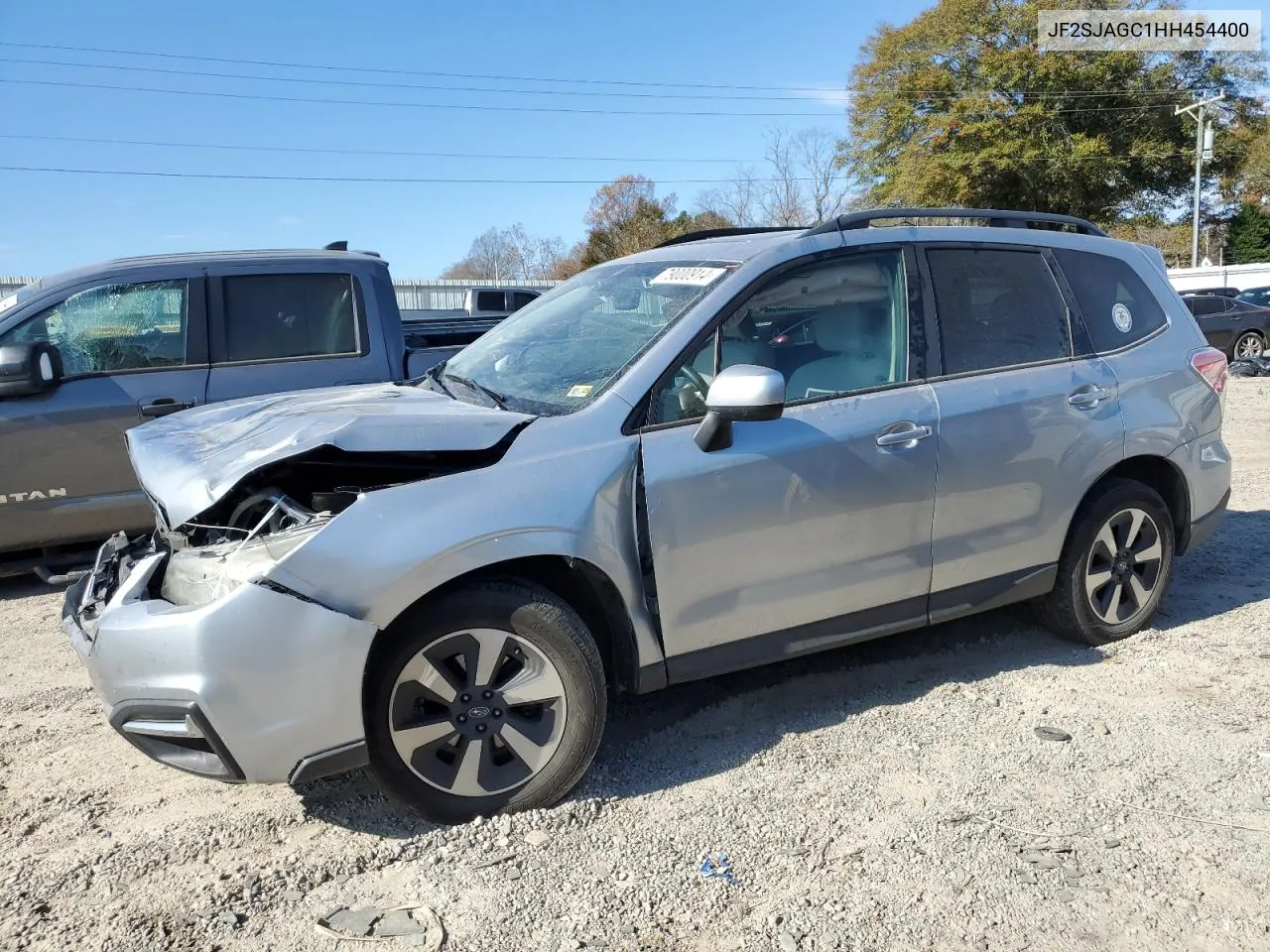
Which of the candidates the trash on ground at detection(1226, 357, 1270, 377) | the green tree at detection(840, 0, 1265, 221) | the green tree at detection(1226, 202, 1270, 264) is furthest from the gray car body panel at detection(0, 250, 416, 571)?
the green tree at detection(1226, 202, 1270, 264)

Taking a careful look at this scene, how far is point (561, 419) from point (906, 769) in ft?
5.51

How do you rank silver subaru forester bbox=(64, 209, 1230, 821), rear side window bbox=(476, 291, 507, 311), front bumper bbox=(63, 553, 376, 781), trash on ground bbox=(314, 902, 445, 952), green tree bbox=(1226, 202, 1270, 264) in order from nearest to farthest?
trash on ground bbox=(314, 902, 445, 952) < front bumper bbox=(63, 553, 376, 781) < silver subaru forester bbox=(64, 209, 1230, 821) < rear side window bbox=(476, 291, 507, 311) < green tree bbox=(1226, 202, 1270, 264)

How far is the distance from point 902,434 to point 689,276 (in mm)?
993

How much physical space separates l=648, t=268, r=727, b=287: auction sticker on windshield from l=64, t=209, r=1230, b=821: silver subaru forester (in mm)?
18

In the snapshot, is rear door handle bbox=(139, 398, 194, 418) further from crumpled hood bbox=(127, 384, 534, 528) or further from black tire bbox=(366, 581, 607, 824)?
black tire bbox=(366, 581, 607, 824)

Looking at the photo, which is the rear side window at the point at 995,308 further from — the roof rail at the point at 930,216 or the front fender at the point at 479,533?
the front fender at the point at 479,533

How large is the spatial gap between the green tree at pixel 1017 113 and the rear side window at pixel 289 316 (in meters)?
30.4

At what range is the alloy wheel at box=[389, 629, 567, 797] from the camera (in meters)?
2.92

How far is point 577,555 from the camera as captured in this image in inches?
120

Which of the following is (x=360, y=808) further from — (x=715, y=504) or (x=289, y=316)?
(x=289, y=316)

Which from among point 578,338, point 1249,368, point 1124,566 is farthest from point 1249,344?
point 578,338

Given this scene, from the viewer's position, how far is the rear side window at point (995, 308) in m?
3.92

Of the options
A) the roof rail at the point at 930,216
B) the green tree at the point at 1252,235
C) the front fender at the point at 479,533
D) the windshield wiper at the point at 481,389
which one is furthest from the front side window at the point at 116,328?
the green tree at the point at 1252,235

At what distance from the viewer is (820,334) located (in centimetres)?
371
